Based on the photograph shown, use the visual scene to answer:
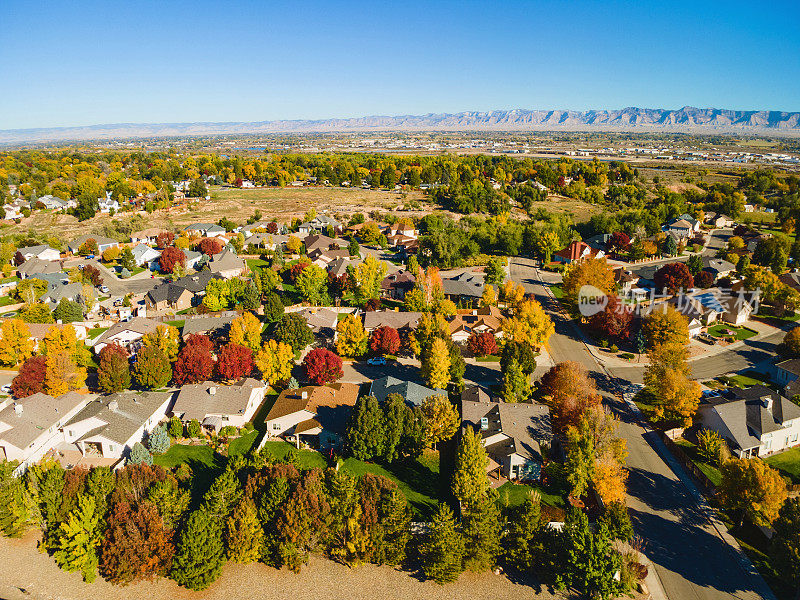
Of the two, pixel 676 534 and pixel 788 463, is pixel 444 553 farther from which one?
pixel 788 463

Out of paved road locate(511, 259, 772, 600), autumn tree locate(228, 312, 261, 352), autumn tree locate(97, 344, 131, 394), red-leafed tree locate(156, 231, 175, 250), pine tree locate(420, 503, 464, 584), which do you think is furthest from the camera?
red-leafed tree locate(156, 231, 175, 250)

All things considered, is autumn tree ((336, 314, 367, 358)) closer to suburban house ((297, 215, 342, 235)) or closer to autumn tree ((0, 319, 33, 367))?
autumn tree ((0, 319, 33, 367))

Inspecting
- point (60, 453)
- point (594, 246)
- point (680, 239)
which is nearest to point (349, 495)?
point (60, 453)

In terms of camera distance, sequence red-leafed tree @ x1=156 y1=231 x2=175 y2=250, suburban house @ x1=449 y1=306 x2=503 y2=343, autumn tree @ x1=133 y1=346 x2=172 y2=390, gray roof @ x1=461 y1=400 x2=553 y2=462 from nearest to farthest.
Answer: gray roof @ x1=461 y1=400 x2=553 y2=462
autumn tree @ x1=133 y1=346 x2=172 y2=390
suburban house @ x1=449 y1=306 x2=503 y2=343
red-leafed tree @ x1=156 y1=231 x2=175 y2=250

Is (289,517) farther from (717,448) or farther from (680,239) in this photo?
(680,239)

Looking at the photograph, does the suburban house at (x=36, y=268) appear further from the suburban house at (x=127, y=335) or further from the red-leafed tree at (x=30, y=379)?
the red-leafed tree at (x=30, y=379)

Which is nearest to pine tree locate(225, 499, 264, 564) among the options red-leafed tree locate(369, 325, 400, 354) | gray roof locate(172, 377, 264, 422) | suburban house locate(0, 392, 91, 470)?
gray roof locate(172, 377, 264, 422)

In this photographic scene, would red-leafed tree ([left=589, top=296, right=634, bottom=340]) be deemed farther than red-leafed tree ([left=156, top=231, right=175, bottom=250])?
No
